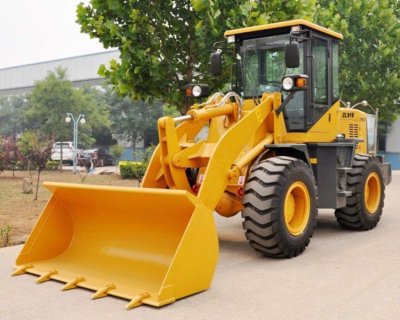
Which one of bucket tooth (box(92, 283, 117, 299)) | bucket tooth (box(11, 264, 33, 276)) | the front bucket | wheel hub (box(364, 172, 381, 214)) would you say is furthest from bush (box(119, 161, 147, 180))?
bucket tooth (box(92, 283, 117, 299))

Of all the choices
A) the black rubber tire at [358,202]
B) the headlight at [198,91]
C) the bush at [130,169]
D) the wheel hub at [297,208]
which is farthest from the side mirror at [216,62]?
the bush at [130,169]

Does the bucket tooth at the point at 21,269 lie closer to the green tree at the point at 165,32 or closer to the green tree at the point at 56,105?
the green tree at the point at 165,32

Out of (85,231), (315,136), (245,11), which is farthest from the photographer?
(245,11)

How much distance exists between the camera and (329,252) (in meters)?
6.83

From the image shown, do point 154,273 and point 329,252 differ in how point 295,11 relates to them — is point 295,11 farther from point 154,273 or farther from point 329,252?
point 154,273

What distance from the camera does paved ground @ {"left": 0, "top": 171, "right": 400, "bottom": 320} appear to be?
4.45 m

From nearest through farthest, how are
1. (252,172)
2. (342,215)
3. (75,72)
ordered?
(252,172) < (342,215) < (75,72)

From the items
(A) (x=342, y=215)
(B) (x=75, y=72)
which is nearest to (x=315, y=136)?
(A) (x=342, y=215)

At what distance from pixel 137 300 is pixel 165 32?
8203mm

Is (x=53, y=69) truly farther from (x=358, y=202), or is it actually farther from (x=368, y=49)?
(x=358, y=202)

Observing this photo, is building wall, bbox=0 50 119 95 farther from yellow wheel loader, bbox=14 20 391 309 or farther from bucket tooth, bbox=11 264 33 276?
bucket tooth, bbox=11 264 33 276

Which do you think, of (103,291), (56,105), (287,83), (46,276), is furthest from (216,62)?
(56,105)

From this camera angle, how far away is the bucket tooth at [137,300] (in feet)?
14.9

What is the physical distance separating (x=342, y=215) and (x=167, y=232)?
12.7 feet
